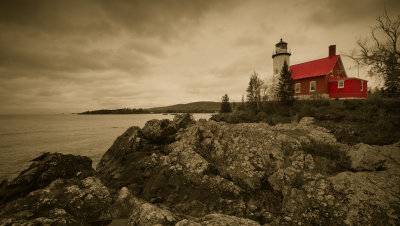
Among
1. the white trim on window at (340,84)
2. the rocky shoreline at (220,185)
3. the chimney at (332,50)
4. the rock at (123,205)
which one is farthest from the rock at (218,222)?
Result: the chimney at (332,50)

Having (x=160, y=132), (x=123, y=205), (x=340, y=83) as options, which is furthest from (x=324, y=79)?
(x=123, y=205)

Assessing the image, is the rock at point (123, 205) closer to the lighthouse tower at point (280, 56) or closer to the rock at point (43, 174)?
the rock at point (43, 174)

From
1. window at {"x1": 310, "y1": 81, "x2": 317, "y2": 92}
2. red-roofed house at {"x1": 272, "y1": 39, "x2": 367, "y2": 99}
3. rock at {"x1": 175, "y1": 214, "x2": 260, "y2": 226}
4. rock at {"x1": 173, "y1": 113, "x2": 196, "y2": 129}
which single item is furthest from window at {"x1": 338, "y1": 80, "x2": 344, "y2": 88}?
Result: rock at {"x1": 175, "y1": 214, "x2": 260, "y2": 226}

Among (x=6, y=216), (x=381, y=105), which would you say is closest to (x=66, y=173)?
(x=6, y=216)

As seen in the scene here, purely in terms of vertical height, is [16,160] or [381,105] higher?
[381,105]

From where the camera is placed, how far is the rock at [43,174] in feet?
26.0

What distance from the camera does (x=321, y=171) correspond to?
26.1 feet

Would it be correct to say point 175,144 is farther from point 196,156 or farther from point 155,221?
point 155,221

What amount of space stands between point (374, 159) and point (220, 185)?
7419 millimetres

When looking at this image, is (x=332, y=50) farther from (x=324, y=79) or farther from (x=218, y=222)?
(x=218, y=222)

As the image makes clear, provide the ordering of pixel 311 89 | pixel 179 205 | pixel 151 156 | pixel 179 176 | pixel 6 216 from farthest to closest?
pixel 311 89 → pixel 151 156 → pixel 179 176 → pixel 179 205 → pixel 6 216

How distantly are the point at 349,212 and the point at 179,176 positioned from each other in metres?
6.69

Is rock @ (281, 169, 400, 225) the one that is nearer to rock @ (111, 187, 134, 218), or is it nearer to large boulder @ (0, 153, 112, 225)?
rock @ (111, 187, 134, 218)

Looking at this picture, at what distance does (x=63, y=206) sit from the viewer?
22.8 ft
